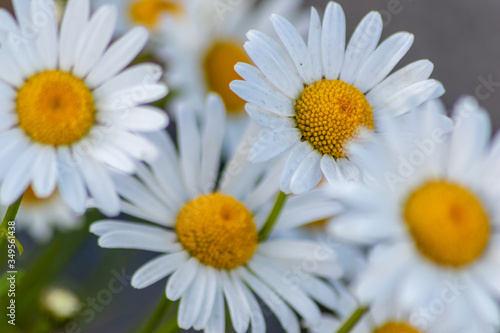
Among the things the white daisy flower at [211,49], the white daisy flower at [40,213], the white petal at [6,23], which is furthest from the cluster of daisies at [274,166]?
the white daisy flower at [40,213]

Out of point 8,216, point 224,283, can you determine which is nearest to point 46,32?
point 8,216

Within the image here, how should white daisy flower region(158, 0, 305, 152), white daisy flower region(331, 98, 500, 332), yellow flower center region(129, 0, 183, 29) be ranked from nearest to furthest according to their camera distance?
white daisy flower region(331, 98, 500, 332)
white daisy flower region(158, 0, 305, 152)
yellow flower center region(129, 0, 183, 29)

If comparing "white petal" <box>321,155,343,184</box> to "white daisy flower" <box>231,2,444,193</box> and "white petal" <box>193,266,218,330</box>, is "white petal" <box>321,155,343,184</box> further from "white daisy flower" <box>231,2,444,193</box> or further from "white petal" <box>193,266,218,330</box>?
"white petal" <box>193,266,218,330</box>

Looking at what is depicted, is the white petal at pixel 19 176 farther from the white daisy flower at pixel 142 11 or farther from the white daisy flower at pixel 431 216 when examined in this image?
the white daisy flower at pixel 142 11

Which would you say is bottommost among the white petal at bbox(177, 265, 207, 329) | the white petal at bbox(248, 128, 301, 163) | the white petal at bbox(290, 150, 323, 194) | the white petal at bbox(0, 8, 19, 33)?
the white petal at bbox(177, 265, 207, 329)

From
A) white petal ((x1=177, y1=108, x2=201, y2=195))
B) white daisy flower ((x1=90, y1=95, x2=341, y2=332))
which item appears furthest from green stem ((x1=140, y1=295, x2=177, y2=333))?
white petal ((x1=177, y1=108, x2=201, y2=195))

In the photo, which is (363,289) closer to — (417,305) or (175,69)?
(417,305)
